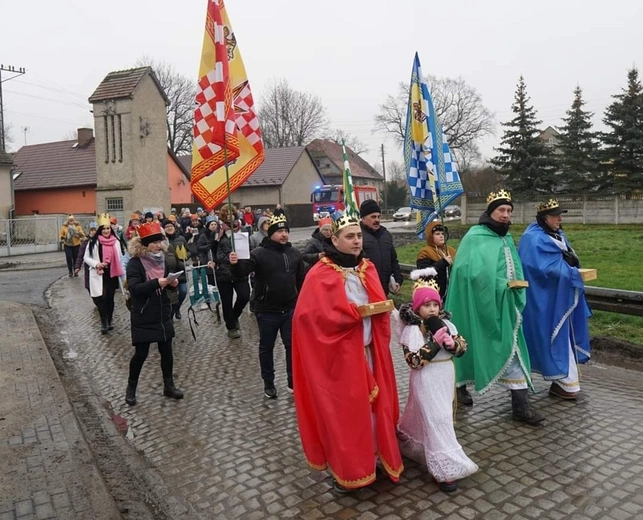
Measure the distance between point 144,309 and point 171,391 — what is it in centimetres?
100

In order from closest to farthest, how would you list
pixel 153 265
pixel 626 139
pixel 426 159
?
pixel 153 265, pixel 426 159, pixel 626 139

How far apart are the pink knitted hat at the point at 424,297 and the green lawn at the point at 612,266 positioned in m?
4.66

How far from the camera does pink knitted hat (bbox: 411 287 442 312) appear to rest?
4.20 m

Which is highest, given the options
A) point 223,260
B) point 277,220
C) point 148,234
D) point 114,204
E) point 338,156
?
point 338,156

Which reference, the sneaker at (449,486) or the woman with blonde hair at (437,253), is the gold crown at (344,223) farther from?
the woman with blonde hair at (437,253)

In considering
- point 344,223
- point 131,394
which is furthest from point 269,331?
point 344,223

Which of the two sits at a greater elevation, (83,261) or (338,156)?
(338,156)

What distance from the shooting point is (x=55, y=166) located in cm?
3869

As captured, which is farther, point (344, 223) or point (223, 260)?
point (223, 260)

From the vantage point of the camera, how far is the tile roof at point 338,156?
245ft

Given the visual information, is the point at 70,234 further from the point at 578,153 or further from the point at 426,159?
the point at 578,153

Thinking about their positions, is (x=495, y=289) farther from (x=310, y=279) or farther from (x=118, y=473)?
(x=118, y=473)

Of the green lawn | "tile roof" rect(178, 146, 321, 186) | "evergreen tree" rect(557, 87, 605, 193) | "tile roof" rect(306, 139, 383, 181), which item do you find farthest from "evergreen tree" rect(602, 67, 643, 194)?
"tile roof" rect(306, 139, 383, 181)

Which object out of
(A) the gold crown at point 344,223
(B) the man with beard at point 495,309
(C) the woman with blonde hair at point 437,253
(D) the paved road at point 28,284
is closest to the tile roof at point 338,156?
(D) the paved road at point 28,284
